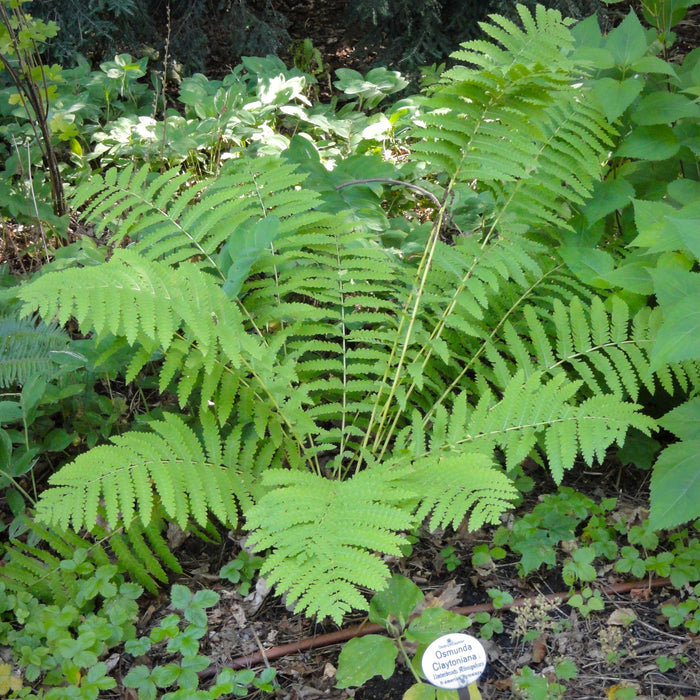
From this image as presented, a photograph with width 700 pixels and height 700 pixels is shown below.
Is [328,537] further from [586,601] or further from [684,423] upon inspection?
[684,423]

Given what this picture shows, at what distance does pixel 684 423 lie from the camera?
6.35 feet

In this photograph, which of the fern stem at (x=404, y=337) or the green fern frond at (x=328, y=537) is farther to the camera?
the fern stem at (x=404, y=337)

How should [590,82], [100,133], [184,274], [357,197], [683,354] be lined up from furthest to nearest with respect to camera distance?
[100,133] → [357,197] → [590,82] → [184,274] → [683,354]

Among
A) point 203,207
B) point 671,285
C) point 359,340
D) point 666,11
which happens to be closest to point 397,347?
point 359,340

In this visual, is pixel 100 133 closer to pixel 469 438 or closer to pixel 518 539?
pixel 469 438

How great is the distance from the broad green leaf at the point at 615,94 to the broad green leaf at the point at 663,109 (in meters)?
0.10

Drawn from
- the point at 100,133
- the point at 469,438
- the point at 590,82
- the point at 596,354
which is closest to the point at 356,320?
the point at 469,438

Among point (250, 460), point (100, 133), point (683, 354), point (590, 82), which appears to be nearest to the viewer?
point (683, 354)

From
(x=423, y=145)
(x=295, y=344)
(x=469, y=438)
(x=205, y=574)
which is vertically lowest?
(x=205, y=574)

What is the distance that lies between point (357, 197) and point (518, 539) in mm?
1285

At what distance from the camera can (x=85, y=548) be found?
1988 millimetres

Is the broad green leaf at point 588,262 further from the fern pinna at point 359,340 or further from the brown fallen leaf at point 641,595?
→ the brown fallen leaf at point 641,595

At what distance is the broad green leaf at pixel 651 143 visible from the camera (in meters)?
2.22

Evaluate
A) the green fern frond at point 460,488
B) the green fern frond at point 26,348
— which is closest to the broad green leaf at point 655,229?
the green fern frond at point 460,488
